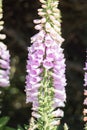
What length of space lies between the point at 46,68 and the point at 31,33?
5.56 m

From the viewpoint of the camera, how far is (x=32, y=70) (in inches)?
254

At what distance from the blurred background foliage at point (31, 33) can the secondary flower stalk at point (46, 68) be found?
467cm

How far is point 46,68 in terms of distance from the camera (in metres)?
6.42

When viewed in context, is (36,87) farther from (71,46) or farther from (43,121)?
(71,46)

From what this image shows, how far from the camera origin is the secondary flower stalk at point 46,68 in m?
6.43

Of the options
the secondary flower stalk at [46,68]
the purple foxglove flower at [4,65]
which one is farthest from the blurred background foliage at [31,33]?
the secondary flower stalk at [46,68]

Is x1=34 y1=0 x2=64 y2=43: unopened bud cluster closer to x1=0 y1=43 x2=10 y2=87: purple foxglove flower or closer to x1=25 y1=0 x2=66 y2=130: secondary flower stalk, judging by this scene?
x1=25 y1=0 x2=66 y2=130: secondary flower stalk

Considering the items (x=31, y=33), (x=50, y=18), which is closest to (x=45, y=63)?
(x=50, y=18)

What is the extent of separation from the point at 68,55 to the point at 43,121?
5.43m

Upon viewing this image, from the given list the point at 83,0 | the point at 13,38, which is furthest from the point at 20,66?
the point at 83,0

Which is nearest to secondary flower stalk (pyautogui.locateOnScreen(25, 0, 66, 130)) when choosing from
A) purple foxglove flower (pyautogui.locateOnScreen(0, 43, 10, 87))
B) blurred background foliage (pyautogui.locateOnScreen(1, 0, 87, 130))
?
purple foxglove flower (pyautogui.locateOnScreen(0, 43, 10, 87))

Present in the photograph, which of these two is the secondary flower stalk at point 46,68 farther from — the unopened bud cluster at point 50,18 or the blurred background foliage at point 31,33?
the blurred background foliage at point 31,33

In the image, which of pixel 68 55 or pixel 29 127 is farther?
pixel 68 55

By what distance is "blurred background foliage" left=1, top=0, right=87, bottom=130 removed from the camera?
11.4 meters
